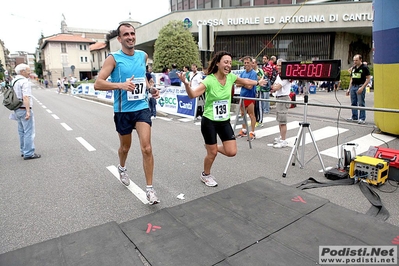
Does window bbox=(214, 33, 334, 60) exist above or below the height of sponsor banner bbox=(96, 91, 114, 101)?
above

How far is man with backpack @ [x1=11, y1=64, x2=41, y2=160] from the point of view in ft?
19.9

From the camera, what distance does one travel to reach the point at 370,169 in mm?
4441

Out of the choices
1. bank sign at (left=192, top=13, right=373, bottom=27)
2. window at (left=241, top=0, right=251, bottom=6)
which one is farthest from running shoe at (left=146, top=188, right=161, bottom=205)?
window at (left=241, top=0, right=251, bottom=6)

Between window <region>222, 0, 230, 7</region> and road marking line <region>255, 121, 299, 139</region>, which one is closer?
road marking line <region>255, 121, 299, 139</region>

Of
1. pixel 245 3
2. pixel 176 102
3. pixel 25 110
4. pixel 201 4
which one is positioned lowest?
pixel 176 102

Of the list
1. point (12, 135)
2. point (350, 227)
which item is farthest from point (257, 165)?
point (12, 135)

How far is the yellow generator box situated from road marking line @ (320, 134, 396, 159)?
151 cm

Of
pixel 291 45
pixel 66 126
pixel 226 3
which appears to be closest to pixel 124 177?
pixel 66 126

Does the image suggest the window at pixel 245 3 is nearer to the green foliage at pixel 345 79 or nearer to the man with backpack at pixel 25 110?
the green foliage at pixel 345 79

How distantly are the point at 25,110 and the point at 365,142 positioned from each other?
7.66 metres

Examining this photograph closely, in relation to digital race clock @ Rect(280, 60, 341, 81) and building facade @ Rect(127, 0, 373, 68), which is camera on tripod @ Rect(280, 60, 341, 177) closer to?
digital race clock @ Rect(280, 60, 341, 81)

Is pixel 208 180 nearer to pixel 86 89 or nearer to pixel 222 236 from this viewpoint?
pixel 222 236

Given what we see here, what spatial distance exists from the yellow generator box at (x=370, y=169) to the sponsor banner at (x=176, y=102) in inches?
272

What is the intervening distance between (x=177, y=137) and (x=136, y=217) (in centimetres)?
463
